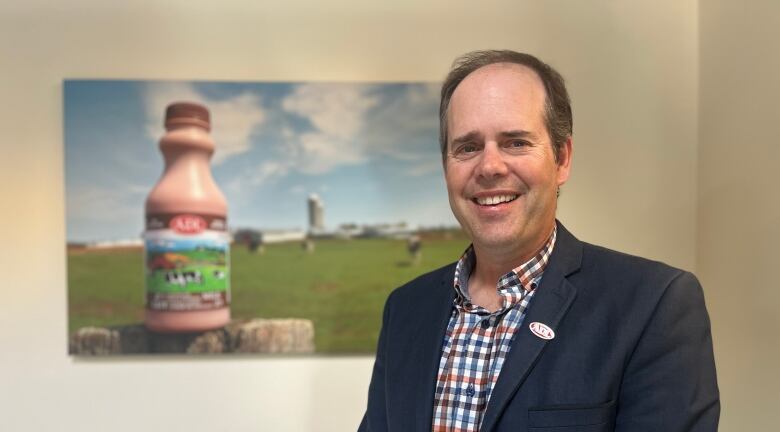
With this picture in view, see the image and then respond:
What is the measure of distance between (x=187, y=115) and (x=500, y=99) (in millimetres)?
1097

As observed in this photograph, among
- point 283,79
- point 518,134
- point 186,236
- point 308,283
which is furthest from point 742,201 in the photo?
point 186,236

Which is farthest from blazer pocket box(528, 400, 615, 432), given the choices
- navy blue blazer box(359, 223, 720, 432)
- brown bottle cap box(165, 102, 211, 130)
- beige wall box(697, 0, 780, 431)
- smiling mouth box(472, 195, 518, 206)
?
brown bottle cap box(165, 102, 211, 130)

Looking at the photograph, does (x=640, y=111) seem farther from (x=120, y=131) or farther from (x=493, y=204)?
(x=120, y=131)

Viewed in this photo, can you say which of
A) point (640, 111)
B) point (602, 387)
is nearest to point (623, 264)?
point (602, 387)

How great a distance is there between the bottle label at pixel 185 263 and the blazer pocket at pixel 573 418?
1.10 meters

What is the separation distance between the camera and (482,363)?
84 cm

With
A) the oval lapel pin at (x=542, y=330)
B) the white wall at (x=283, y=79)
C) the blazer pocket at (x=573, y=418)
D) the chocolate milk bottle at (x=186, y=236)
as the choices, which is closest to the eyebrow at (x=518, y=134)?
the oval lapel pin at (x=542, y=330)

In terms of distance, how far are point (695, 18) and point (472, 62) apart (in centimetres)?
111

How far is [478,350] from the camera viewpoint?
85 cm

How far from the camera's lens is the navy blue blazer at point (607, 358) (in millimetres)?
720

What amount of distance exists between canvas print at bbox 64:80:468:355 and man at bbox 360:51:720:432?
2.16 feet

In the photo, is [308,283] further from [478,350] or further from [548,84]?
A: [548,84]

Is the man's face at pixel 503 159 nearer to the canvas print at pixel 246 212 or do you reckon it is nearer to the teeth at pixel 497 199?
the teeth at pixel 497 199

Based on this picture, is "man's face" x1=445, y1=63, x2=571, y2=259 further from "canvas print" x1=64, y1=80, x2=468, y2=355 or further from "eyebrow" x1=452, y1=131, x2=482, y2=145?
"canvas print" x1=64, y1=80, x2=468, y2=355
